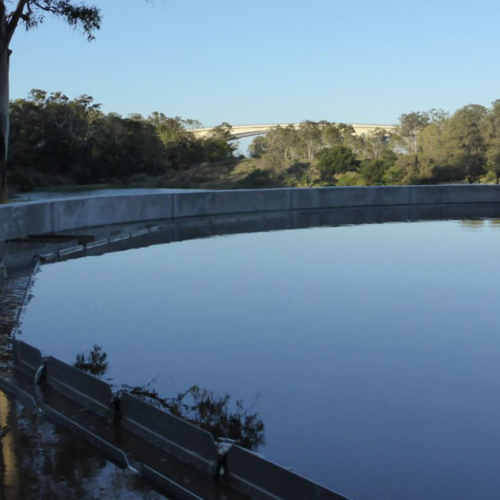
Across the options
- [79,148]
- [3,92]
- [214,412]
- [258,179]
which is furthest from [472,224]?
[79,148]

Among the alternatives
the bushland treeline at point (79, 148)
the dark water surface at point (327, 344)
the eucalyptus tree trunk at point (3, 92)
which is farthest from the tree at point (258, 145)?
the dark water surface at point (327, 344)

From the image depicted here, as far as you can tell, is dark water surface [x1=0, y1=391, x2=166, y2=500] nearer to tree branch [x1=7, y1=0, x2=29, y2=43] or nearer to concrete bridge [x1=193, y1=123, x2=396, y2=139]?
tree branch [x1=7, y1=0, x2=29, y2=43]

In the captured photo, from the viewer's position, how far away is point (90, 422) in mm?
5359

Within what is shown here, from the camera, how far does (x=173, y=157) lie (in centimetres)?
4141

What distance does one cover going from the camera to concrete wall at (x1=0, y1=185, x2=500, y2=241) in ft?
55.5

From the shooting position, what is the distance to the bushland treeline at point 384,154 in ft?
159

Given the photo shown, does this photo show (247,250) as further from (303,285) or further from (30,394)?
(30,394)

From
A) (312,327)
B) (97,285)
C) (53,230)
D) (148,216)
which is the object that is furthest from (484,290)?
(148,216)

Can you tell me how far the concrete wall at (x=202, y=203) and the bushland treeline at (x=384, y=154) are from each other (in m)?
11.0

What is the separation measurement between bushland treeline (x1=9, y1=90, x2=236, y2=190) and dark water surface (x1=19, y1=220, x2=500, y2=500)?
23381mm

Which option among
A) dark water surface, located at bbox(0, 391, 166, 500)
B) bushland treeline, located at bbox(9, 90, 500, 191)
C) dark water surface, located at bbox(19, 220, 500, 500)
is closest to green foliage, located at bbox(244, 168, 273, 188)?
bushland treeline, located at bbox(9, 90, 500, 191)

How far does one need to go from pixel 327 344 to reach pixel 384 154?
189ft

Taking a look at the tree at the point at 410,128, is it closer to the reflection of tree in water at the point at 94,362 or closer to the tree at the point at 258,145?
the tree at the point at 258,145

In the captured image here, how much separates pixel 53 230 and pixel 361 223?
8630 millimetres
